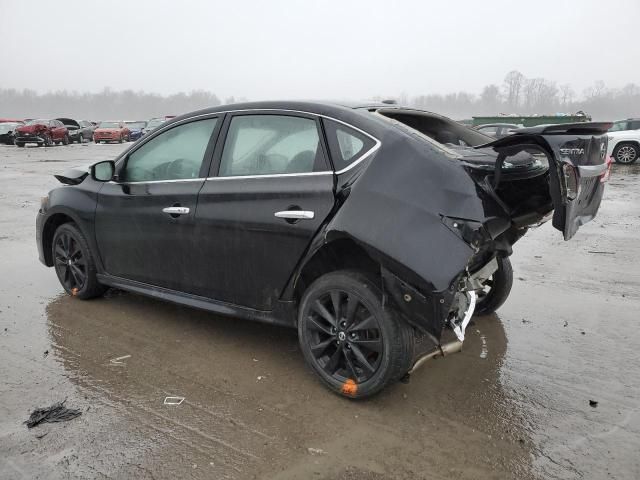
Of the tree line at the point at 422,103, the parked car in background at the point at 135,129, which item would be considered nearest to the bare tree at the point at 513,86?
the tree line at the point at 422,103

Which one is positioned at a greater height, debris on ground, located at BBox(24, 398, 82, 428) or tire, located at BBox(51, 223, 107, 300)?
tire, located at BBox(51, 223, 107, 300)

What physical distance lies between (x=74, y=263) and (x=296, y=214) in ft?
8.85

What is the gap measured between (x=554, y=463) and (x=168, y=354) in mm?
2586

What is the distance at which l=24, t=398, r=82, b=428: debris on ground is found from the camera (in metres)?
2.98

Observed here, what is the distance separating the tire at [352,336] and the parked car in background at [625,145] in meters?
18.0

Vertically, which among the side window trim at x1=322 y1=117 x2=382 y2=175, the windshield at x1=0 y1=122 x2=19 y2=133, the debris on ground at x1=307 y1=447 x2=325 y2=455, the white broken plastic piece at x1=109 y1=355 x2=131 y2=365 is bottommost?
the debris on ground at x1=307 y1=447 x2=325 y2=455

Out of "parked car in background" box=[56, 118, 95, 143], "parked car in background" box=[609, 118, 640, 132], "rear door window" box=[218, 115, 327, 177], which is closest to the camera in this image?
"rear door window" box=[218, 115, 327, 177]

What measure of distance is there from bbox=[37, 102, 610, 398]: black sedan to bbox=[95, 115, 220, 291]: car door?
0.01 meters

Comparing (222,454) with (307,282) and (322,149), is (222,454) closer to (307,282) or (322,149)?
(307,282)

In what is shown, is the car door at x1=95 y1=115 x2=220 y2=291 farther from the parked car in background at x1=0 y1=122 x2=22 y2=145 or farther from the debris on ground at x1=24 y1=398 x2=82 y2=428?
the parked car in background at x1=0 y1=122 x2=22 y2=145

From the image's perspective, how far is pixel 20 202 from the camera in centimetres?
1059

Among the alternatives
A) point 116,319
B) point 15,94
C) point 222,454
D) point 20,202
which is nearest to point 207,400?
point 222,454

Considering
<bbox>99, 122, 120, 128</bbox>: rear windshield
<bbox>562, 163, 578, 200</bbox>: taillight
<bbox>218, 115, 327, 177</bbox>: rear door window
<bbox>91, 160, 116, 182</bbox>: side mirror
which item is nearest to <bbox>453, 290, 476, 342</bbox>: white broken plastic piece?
<bbox>562, 163, 578, 200</bbox>: taillight

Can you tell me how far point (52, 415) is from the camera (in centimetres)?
304
